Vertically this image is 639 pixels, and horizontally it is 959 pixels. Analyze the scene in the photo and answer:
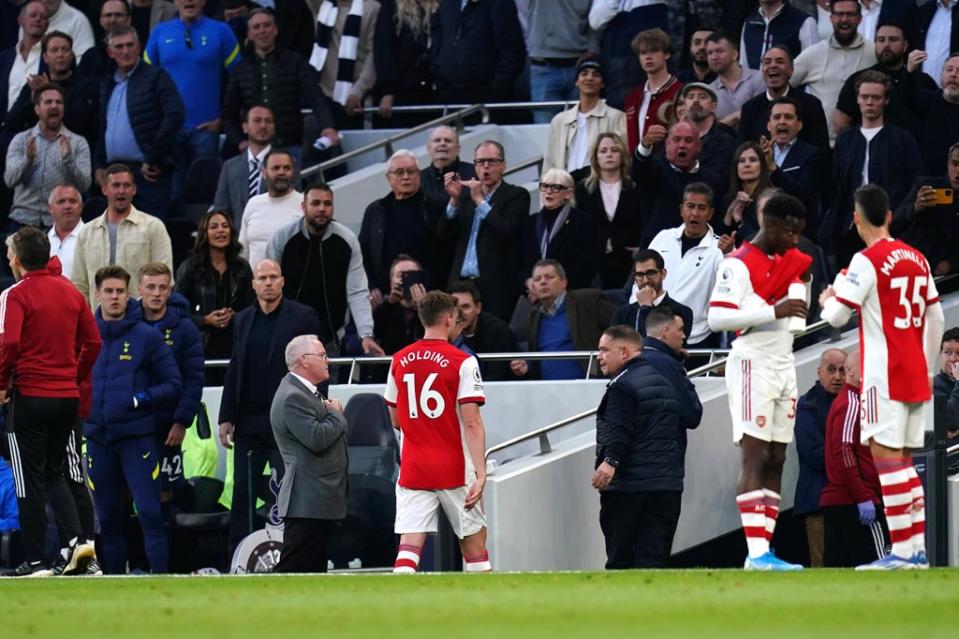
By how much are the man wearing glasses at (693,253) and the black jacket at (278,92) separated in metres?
4.63

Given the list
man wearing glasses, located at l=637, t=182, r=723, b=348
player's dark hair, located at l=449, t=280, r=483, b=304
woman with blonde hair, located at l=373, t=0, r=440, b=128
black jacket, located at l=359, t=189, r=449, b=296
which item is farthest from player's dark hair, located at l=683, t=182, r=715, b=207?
woman with blonde hair, located at l=373, t=0, r=440, b=128

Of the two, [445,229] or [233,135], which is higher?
[233,135]

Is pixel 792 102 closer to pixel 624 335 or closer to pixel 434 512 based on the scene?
pixel 624 335

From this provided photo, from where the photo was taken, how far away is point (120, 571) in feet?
42.5

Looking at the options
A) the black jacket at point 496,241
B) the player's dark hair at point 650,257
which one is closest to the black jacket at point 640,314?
the player's dark hair at point 650,257

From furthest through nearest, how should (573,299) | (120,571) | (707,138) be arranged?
(707,138) < (573,299) < (120,571)

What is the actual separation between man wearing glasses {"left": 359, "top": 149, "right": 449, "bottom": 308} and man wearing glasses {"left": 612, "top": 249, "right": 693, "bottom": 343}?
7.52 feet

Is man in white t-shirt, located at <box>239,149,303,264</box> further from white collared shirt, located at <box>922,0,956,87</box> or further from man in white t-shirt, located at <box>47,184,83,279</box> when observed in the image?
white collared shirt, located at <box>922,0,956,87</box>

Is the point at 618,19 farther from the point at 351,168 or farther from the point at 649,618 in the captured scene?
the point at 649,618

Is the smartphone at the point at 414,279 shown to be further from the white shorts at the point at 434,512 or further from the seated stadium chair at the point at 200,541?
the white shorts at the point at 434,512

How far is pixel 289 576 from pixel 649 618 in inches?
82.7

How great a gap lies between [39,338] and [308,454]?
177 cm

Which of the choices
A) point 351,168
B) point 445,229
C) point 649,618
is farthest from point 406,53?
point 649,618

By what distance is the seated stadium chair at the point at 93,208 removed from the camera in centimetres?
1678
